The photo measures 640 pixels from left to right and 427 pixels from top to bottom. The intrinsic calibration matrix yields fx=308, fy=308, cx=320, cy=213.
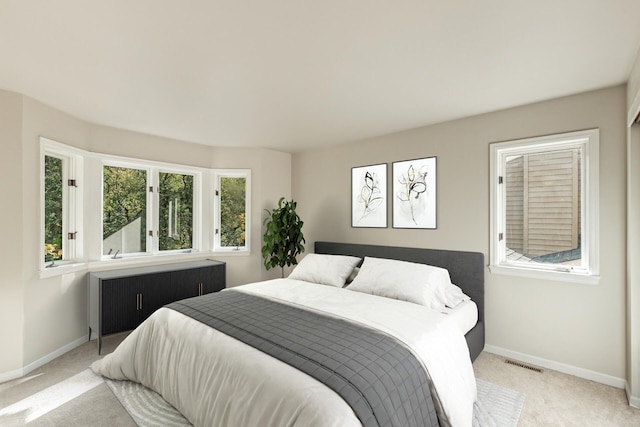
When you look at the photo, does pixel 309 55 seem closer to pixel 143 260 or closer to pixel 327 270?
pixel 327 270

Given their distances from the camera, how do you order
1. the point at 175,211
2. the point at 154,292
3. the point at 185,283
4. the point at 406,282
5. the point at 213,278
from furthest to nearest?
the point at 175,211
the point at 213,278
the point at 185,283
the point at 154,292
the point at 406,282

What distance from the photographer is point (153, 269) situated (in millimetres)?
3652

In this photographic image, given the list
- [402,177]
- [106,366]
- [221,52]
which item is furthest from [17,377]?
[402,177]

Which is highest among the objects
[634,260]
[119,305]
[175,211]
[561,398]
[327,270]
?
[175,211]

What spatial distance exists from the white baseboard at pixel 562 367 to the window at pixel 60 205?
4.51 meters

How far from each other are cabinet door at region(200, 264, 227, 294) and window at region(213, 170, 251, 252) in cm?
55

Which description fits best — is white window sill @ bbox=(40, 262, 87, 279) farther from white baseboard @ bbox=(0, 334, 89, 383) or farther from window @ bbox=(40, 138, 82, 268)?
white baseboard @ bbox=(0, 334, 89, 383)

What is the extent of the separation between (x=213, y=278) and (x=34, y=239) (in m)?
1.82

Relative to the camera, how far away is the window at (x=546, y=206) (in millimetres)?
2641

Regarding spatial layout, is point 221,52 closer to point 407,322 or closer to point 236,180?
point 407,322

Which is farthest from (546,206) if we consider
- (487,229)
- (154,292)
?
(154,292)

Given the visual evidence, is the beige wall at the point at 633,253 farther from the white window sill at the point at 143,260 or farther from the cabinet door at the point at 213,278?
the white window sill at the point at 143,260

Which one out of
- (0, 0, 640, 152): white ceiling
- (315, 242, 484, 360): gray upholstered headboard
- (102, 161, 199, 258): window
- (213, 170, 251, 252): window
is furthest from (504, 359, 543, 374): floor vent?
(102, 161, 199, 258): window

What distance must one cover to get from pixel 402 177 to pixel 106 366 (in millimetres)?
3478
